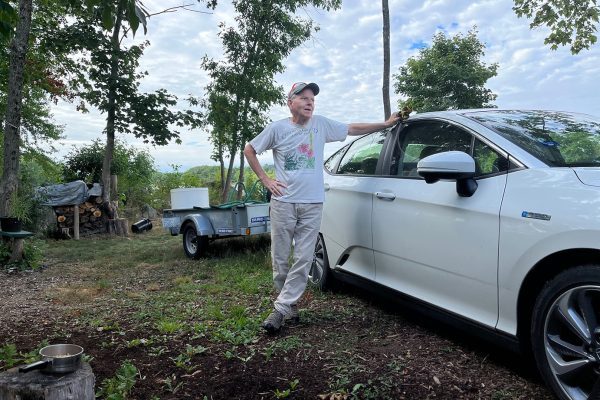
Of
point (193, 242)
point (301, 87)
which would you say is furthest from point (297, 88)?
point (193, 242)

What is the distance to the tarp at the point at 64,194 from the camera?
10.7 metres

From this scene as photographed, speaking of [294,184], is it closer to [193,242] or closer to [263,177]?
[263,177]

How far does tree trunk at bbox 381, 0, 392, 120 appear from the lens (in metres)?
8.04

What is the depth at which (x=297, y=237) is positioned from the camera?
358cm

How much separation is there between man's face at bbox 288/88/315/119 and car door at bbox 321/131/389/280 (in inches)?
25.7

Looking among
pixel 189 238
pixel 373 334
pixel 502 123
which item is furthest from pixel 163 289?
pixel 502 123

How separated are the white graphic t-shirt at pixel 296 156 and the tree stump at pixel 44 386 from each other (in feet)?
6.06

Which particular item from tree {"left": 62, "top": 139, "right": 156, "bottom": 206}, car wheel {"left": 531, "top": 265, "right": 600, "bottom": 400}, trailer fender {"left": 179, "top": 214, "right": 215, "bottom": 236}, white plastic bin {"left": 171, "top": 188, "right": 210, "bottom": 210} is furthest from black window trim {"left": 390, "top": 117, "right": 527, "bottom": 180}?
tree {"left": 62, "top": 139, "right": 156, "bottom": 206}

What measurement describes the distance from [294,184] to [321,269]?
121cm

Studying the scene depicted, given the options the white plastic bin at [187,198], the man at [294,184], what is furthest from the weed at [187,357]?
the white plastic bin at [187,198]

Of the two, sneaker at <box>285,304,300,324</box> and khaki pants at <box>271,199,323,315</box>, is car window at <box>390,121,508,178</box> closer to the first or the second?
khaki pants at <box>271,199,323,315</box>

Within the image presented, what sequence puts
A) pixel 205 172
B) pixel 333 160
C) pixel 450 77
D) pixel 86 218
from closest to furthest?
1. pixel 333 160
2. pixel 86 218
3. pixel 205 172
4. pixel 450 77

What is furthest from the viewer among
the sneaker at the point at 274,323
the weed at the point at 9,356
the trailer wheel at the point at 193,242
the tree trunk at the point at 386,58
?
the tree trunk at the point at 386,58

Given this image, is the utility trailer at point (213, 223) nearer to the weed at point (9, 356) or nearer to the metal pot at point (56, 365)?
the weed at point (9, 356)
